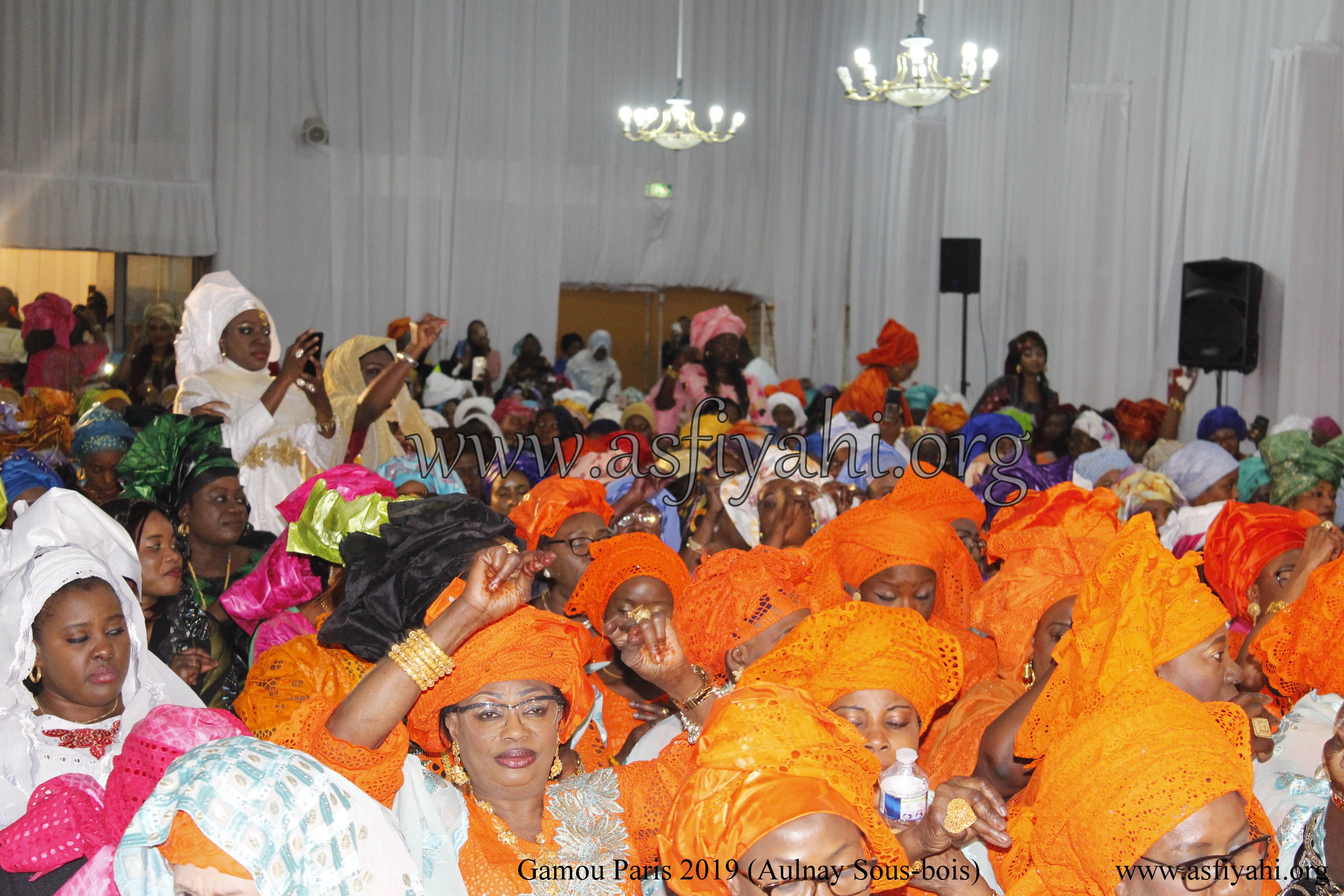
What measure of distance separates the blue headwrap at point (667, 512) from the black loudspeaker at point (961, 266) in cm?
765

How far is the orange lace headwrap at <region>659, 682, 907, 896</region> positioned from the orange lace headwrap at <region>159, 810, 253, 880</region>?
67 cm

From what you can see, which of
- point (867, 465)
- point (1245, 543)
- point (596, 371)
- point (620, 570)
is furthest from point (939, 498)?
point (596, 371)

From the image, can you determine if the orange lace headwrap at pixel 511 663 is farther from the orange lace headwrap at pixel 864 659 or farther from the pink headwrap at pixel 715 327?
the pink headwrap at pixel 715 327

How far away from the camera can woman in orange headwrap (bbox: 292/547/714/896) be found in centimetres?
218

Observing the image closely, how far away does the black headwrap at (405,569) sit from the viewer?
2.52 metres

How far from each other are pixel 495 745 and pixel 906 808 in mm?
782

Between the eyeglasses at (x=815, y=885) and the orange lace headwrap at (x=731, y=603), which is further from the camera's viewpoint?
the orange lace headwrap at (x=731, y=603)

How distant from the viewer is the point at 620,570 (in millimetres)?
3590

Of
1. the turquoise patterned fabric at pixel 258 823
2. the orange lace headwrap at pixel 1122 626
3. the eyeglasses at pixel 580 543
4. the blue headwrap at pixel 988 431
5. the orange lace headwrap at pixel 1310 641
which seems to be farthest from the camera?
the blue headwrap at pixel 988 431

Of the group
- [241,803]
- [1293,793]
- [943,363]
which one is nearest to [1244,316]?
[943,363]

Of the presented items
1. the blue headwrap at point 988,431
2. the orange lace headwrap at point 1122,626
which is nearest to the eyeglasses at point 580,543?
the orange lace headwrap at point 1122,626

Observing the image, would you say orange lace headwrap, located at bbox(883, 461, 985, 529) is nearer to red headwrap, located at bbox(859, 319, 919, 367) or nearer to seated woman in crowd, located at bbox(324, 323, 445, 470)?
seated woman in crowd, located at bbox(324, 323, 445, 470)

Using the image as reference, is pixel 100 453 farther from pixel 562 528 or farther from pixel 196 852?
pixel 196 852
